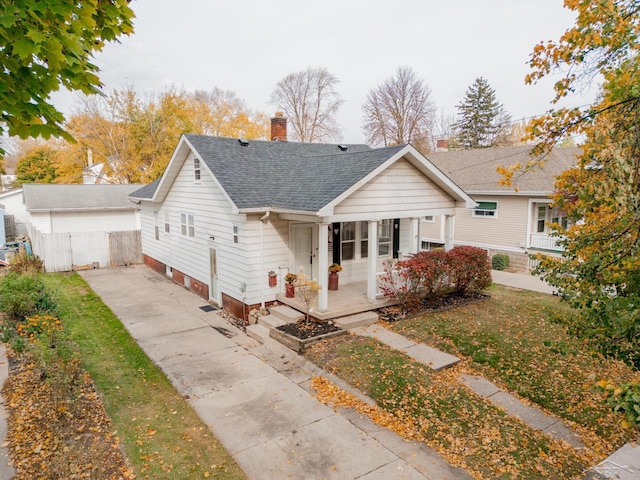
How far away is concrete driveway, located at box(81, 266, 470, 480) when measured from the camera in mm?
5570

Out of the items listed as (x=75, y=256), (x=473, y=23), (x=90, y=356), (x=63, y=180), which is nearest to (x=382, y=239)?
(x=473, y=23)

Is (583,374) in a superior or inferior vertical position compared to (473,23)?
inferior

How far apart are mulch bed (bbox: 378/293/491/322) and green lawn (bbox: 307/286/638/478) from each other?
31 centimetres

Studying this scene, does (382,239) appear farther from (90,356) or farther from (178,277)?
(90,356)

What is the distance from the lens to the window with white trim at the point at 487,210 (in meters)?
21.1

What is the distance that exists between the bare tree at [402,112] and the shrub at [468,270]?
29852 mm

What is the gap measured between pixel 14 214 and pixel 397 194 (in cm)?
3329

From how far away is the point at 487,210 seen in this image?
21.4 m

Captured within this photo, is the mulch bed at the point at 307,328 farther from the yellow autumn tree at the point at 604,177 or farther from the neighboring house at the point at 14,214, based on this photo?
the neighboring house at the point at 14,214

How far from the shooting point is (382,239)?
1454 cm

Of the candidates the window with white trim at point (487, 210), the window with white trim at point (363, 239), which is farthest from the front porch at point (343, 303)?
the window with white trim at point (487, 210)

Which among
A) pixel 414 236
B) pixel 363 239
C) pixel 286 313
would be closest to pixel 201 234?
pixel 286 313

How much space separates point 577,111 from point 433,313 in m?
7.50

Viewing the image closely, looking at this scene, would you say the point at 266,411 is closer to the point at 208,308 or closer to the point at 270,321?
the point at 270,321
